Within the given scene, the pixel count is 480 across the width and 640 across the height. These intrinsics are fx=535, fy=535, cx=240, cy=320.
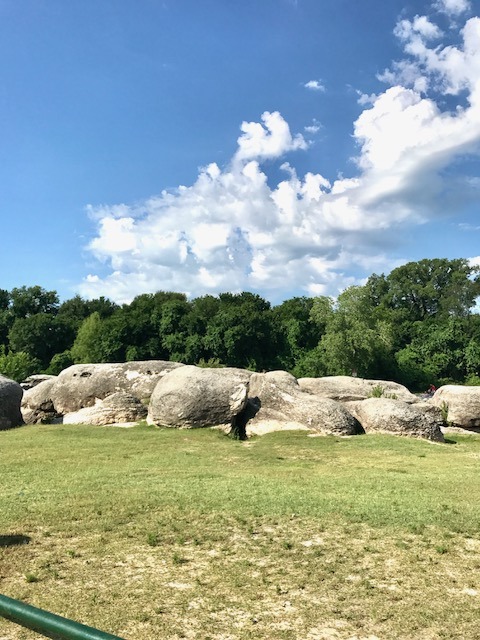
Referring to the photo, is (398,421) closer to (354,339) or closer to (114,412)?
(114,412)

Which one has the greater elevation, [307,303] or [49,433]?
[307,303]

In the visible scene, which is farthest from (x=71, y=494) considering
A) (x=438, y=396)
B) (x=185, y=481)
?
(x=438, y=396)

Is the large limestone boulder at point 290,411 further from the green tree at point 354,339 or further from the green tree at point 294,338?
the green tree at point 294,338

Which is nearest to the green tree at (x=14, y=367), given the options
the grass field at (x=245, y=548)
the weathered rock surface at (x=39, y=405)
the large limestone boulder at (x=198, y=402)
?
the weathered rock surface at (x=39, y=405)

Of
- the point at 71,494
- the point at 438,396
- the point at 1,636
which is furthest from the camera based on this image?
the point at 438,396

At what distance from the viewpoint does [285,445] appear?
663 inches

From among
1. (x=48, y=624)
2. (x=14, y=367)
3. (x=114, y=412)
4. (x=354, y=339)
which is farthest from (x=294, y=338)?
(x=48, y=624)

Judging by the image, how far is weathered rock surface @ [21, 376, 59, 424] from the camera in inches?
946

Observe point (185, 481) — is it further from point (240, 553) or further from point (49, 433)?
point (49, 433)

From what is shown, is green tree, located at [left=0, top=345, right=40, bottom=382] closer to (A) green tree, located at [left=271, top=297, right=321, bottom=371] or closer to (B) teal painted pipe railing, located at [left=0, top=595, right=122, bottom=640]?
(A) green tree, located at [left=271, top=297, right=321, bottom=371]

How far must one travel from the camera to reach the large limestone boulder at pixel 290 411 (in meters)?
18.8

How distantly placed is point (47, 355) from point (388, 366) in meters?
43.4

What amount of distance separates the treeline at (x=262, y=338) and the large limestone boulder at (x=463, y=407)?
880 inches

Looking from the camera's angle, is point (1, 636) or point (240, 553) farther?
point (240, 553)
